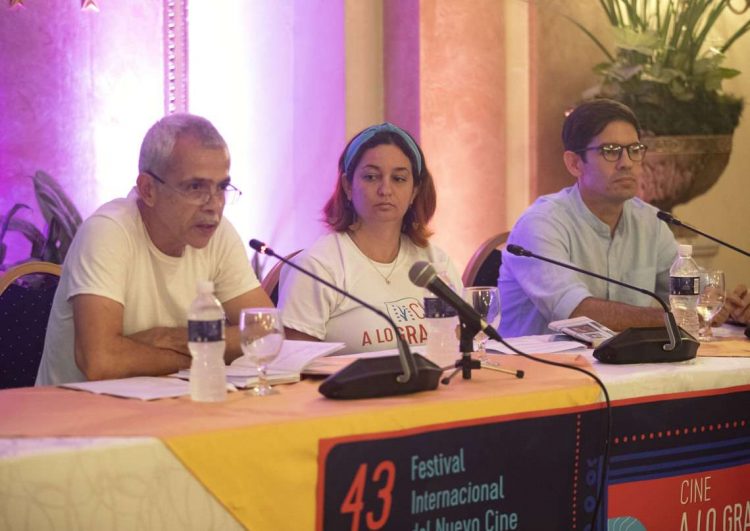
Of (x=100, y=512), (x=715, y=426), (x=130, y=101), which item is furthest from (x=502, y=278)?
(x=100, y=512)

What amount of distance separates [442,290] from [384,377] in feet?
0.68

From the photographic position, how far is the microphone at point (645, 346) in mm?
2316

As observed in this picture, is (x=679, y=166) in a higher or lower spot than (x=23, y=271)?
higher

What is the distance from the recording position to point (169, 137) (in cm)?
250

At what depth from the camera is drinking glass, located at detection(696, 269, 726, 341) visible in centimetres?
286

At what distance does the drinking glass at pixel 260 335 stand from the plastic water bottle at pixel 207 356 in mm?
45

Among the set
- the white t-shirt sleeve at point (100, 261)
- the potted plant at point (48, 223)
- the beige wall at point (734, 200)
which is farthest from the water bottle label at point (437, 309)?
the beige wall at point (734, 200)

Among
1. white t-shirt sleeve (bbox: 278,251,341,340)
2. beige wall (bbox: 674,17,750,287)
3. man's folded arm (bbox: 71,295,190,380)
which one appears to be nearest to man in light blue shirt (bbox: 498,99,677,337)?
white t-shirt sleeve (bbox: 278,251,341,340)

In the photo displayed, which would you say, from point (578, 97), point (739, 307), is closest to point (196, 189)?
point (739, 307)

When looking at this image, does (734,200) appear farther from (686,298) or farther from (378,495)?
(378,495)

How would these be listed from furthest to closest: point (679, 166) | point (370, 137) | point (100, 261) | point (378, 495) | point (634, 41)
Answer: point (679, 166), point (634, 41), point (370, 137), point (100, 261), point (378, 495)

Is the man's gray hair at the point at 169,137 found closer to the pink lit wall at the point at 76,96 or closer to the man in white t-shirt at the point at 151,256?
the man in white t-shirt at the point at 151,256

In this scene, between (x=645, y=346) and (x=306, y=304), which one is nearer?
(x=645, y=346)

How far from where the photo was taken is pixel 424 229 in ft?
10.3
